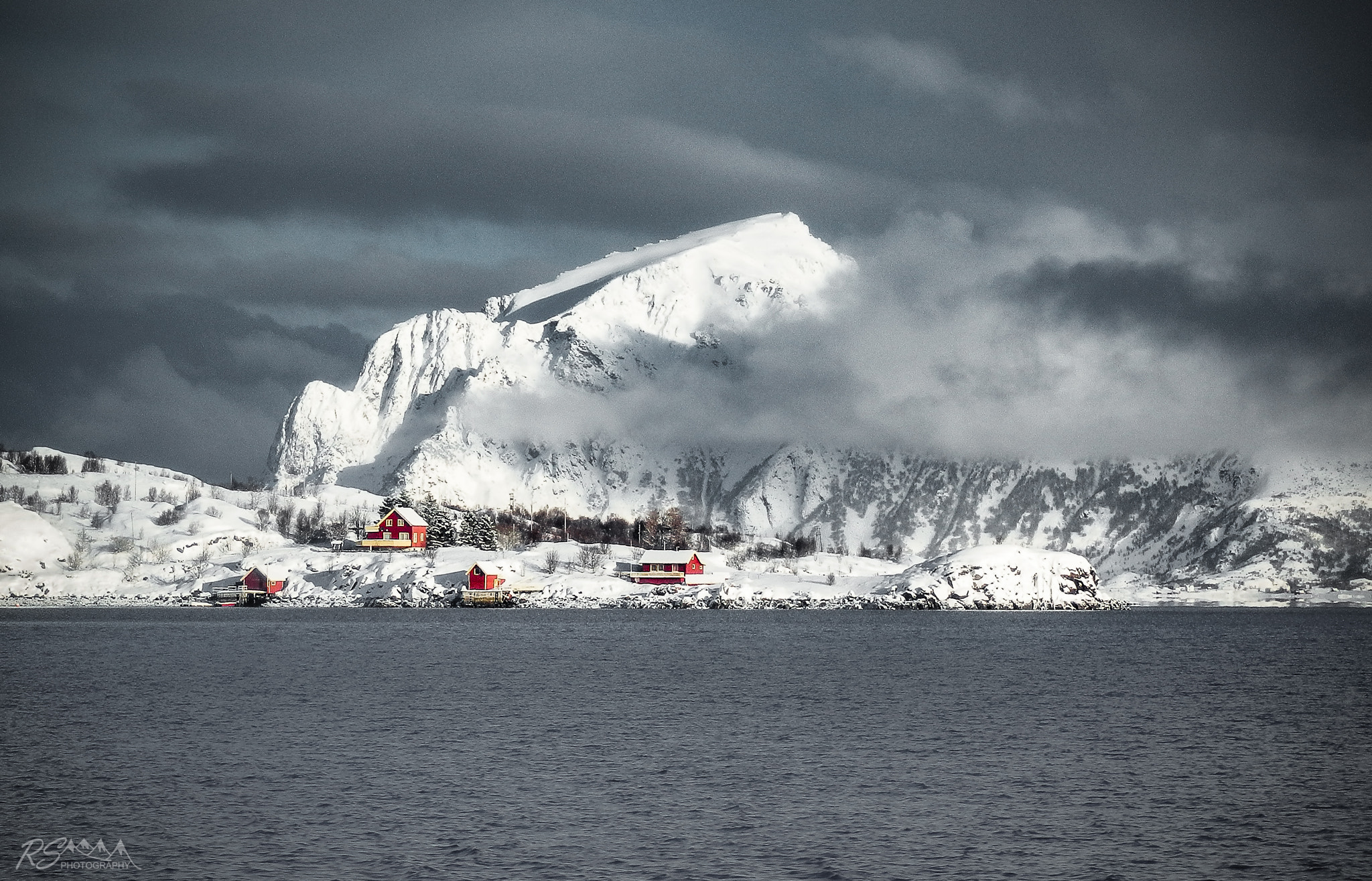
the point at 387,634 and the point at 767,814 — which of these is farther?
the point at 387,634

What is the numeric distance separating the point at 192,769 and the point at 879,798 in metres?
28.1

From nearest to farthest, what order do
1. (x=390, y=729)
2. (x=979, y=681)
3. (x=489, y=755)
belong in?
(x=489, y=755) → (x=390, y=729) → (x=979, y=681)

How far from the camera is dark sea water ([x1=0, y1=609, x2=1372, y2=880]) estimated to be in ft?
131

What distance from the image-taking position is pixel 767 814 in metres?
45.6

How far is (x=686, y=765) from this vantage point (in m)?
55.4

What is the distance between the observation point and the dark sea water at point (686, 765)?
39.8m

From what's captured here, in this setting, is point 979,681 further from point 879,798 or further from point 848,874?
point 848,874

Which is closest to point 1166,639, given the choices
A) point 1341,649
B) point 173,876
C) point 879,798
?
point 1341,649

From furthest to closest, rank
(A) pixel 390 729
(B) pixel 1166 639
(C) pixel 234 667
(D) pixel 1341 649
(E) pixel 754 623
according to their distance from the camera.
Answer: (E) pixel 754 623 → (B) pixel 1166 639 → (D) pixel 1341 649 → (C) pixel 234 667 → (A) pixel 390 729

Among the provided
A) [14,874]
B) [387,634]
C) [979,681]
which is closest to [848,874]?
[14,874]

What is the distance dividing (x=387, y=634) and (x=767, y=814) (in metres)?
101

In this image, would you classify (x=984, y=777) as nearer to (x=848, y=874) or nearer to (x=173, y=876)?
(x=848, y=874)

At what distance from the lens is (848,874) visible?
123 feet

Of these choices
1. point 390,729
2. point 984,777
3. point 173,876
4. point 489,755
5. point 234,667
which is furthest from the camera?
point 234,667
